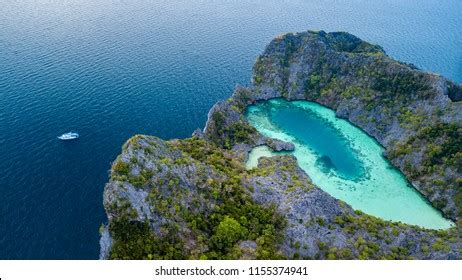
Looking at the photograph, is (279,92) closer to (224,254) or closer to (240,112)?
(240,112)

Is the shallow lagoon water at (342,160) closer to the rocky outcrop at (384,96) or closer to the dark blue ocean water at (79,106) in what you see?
the rocky outcrop at (384,96)

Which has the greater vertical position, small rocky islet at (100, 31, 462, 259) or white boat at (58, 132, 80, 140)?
small rocky islet at (100, 31, 462, 259)

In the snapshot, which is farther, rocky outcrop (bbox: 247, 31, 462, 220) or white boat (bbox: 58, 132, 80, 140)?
white boat (bbox: 58, 132, 80, 140)

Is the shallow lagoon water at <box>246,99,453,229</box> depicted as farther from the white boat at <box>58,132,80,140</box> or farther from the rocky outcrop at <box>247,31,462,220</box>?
the white boat at <box>58,132,80,140</box>

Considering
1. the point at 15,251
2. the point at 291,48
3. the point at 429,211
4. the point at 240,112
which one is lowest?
the point at 15,251

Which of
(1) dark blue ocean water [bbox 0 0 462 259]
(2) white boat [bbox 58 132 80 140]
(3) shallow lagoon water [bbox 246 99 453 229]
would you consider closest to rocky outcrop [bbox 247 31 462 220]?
(3) shallow lagoon water [bbox 246 99 453 229]

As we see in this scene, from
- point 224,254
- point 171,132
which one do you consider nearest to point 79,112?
point 171,132

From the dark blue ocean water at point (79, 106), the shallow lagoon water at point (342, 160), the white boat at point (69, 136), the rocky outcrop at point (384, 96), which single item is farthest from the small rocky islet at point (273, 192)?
the white boat at point (69, 136)
